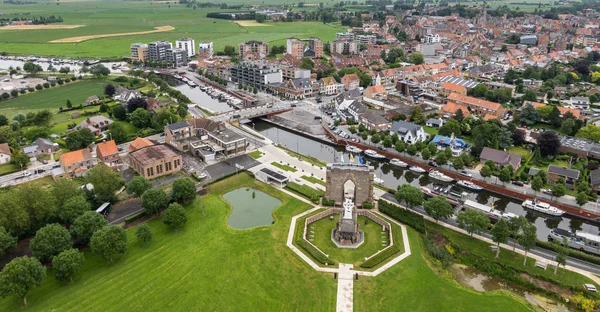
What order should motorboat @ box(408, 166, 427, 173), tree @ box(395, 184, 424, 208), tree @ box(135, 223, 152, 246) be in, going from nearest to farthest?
tree @ box(135, 223, 152, 246) → tree @ box(395, 184, 424, 208) → motorboat @ box(408, 166, 427, 173)

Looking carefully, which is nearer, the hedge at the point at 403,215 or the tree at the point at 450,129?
the hedge at the point at 403,215

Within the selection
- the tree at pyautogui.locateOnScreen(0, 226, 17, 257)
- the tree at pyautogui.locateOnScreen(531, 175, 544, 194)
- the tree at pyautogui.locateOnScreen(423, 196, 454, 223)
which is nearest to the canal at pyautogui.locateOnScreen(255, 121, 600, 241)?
the tree at pyautogui.locateOnScreen(531, 175, 544, 194)

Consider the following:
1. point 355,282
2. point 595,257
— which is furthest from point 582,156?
point 355,282

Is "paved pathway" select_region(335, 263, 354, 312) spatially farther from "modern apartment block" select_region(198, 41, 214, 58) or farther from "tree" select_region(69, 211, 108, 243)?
"modern apartment block" select_region(198, 41, 214, 58)

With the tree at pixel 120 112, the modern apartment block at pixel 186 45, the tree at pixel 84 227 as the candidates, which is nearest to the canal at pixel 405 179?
the tree at pixel 120 112

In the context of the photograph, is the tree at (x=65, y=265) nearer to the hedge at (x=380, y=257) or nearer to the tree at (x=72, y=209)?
the tree at (x=72, y=209)

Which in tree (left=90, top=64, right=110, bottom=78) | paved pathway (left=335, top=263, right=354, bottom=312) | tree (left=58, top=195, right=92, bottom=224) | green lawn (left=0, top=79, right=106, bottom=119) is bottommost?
paved pathway (left=335, top=263, right=354, bottom=312)
